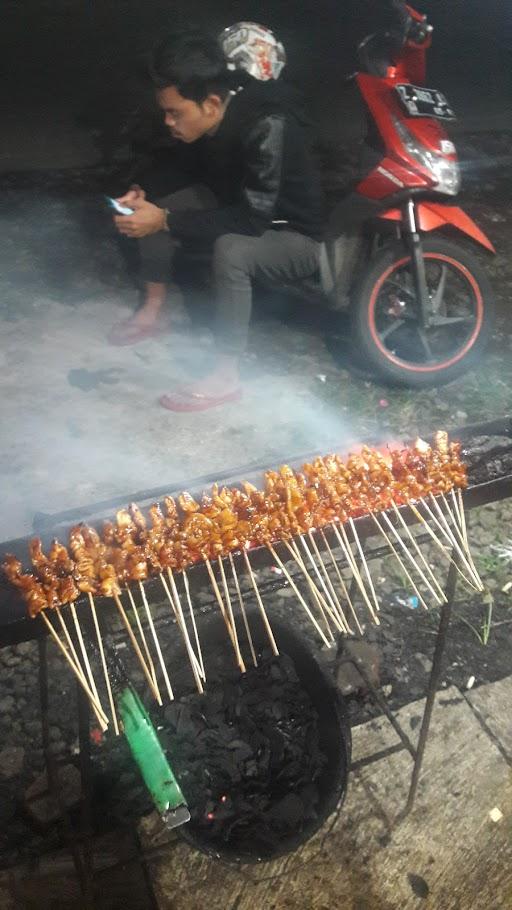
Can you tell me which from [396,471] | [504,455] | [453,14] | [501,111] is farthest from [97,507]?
[453,14]

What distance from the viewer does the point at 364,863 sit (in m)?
2.94

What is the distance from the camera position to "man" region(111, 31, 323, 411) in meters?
4.65

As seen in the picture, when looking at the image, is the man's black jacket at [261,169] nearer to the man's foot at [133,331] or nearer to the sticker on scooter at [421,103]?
the sticker on scooter at [421,103]

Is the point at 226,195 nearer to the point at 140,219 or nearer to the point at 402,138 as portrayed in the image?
the point at 140,219

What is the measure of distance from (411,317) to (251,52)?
94.4 inches

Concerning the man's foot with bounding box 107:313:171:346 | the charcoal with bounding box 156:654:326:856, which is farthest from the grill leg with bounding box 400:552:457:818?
the man's foot with bounding box 107:313:171:346

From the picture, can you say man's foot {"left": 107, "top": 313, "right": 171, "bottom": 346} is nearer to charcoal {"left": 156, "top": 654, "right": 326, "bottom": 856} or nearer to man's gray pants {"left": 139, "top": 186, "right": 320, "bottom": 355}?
man's gray pants {"left": 139, "top": 186, "right": 320, "bottom": 355}

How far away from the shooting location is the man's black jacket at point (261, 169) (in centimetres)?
471

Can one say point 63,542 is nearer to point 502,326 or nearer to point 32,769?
point 32,769

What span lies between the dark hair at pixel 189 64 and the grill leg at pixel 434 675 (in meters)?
3.64

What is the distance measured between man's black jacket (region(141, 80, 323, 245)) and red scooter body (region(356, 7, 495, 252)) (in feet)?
1.81

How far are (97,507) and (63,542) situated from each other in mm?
364

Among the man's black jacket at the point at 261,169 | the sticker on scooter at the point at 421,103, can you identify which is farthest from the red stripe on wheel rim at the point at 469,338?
the sticker on scooter at the point at 421,103

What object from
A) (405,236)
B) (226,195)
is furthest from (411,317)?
(226,195)
